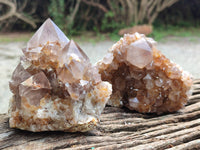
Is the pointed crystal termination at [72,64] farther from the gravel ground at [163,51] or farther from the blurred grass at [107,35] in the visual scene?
the blurred grass at [107,35]

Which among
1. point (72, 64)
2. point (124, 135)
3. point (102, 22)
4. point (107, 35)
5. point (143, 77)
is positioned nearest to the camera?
point (72, 64)

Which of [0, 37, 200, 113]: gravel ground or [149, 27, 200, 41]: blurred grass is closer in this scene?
[0, 37, 200, 113]: gravel ground

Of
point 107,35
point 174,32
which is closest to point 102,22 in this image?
point 107,35

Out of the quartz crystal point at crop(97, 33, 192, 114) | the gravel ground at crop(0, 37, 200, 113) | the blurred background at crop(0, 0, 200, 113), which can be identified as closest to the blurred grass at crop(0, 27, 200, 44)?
the blurred background at crop(0, 0, 200, 113)

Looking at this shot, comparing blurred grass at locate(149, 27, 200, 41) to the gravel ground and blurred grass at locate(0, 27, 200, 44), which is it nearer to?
blurred grass at locate(0, 27, 200, 44)

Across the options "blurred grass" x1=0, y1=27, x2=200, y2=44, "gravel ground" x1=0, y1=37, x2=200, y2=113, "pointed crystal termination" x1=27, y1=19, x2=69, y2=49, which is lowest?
"pointed crystal termination" x1=27, y1=19, x2=69, y2=49

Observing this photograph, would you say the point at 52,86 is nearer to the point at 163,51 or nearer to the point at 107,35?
the point at 163,51

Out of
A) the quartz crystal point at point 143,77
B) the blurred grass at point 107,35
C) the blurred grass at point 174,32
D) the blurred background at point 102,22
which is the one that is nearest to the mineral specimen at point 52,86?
the quartz crystal point at point 143,77

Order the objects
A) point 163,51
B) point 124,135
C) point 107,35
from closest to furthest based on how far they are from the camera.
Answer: point 124,135, point 163,51, point 107,35
